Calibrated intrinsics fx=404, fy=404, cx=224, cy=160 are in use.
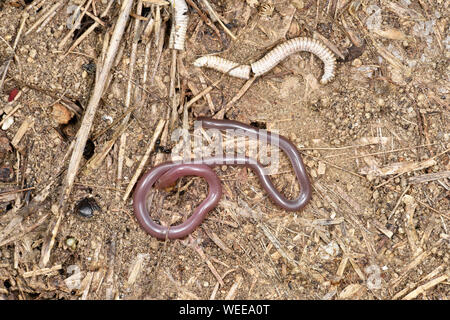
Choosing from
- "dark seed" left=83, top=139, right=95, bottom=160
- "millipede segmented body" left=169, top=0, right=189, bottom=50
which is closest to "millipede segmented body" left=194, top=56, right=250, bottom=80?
"millipede segmented body" left=169, top=0, right=189, bottom=50

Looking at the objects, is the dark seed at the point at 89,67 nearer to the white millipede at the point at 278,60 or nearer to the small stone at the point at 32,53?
the small stone at the point at 32,53

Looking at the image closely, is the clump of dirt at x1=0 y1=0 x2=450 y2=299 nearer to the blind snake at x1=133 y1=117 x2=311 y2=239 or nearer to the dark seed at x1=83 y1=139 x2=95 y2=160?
the dark seed at x1=83 y1=139 x2=95 y2=160

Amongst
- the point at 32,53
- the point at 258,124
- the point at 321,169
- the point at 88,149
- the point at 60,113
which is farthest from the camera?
the point at 258,124

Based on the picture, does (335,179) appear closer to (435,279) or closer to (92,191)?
(435,279)

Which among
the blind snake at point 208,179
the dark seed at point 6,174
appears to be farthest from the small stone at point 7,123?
the blind snake at point 208,179

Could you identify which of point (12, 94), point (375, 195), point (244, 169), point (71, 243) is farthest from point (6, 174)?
point (375, 195)

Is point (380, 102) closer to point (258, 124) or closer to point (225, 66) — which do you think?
point (258, 124)

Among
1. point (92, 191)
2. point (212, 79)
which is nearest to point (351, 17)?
point (212, 79)
